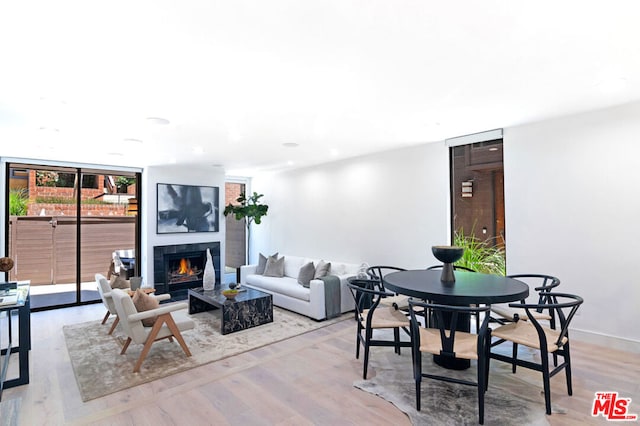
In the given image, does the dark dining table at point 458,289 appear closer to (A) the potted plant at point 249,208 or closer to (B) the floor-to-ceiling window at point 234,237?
(A) the potted plant at point 249,208

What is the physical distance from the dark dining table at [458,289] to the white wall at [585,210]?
115 centimetres

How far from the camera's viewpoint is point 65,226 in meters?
5.80

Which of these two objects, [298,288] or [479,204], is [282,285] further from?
[479,204]

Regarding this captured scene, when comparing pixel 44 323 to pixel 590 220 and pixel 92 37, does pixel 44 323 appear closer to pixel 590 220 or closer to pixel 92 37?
pixel 92 37

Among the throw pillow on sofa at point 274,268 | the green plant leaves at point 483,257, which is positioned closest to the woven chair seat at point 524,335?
the green plant leaves at point 483,257

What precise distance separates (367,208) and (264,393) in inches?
142

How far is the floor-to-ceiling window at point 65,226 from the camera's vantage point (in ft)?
17.8

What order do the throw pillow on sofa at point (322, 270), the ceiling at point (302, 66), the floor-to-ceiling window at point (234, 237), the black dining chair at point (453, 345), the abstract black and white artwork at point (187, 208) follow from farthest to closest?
1. the floor-to-ceiling window at point (234, 237)
2. the abstract black and white artwork at point (187, 208)
3. the throw pillow on sofa at point (322, 270)
4. the black dining chair at point (453, 345)
5. the ceiling at point (302, 66)

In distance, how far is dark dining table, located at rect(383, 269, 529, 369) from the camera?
2.56 metres

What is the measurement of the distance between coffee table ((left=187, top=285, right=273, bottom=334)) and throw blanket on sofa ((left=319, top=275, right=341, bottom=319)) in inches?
31.3

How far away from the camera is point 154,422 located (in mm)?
2404

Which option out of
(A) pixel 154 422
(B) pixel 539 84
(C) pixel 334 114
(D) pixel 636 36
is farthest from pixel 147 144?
(D) pixel 636 36

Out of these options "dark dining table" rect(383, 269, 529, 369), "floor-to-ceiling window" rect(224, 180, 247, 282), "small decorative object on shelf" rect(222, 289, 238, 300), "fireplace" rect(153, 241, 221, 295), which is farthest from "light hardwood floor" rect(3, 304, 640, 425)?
"floor-to-ceiling window" rect(224, 180, 247, 282)

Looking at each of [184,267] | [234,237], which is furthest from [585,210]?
[234,237]
